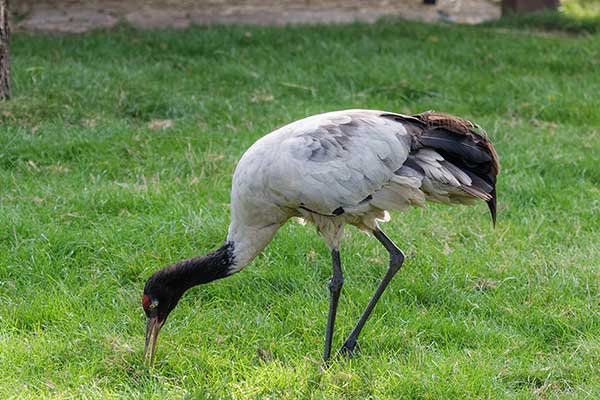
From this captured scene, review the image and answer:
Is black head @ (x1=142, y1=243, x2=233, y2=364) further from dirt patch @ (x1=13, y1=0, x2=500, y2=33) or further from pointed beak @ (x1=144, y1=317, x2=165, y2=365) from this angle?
dirt patch @ (x1=13, y1=0, x2=500, y2=33)

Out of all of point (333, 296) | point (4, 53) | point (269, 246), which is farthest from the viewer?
point (4, 53)

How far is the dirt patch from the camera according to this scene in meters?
11.1

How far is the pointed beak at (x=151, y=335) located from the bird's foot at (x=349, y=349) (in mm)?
891

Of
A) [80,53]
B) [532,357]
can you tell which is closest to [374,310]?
[532,357]

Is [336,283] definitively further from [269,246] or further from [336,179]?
[269,246]

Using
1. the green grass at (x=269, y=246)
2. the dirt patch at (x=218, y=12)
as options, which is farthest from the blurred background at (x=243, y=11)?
the green grass at (x=269, y=246)

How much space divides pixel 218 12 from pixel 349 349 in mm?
8510

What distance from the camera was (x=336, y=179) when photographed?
4.29m

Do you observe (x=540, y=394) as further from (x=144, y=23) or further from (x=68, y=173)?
(x=144, y=23)

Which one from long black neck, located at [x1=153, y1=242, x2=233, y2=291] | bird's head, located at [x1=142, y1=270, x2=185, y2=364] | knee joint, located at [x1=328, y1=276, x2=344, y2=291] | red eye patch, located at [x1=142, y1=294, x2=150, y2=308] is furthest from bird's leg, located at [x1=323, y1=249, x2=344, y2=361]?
red eye patch, located at [x1=142, y1=294, x2=150, y2=308]

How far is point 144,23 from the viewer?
11.3 m

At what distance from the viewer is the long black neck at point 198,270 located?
4.37m

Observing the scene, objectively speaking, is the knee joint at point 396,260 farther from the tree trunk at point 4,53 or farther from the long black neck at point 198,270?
the tree trunk at point 4,53

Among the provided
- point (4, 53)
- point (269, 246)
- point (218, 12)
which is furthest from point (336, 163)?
point (218, 12)
